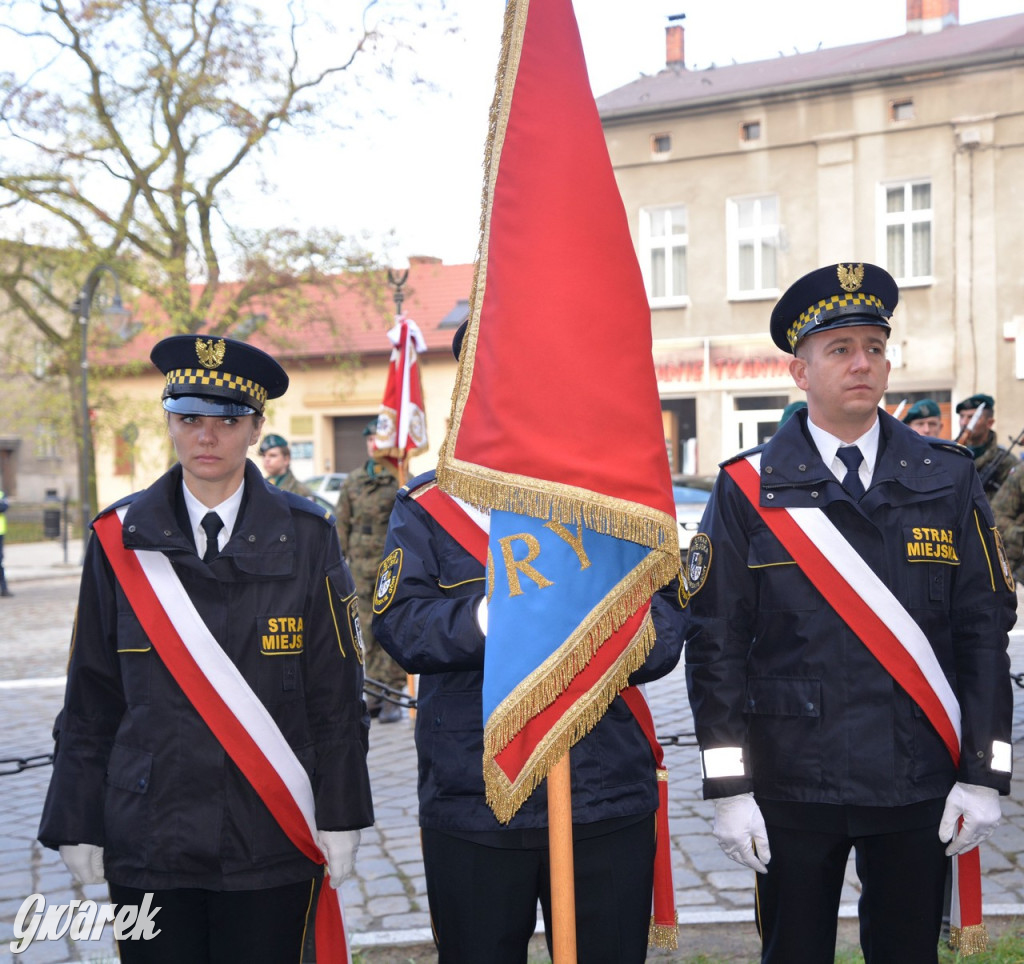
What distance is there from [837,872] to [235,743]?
164 cm

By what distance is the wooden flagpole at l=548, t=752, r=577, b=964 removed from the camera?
7.99 feet

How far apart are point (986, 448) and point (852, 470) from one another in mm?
7519

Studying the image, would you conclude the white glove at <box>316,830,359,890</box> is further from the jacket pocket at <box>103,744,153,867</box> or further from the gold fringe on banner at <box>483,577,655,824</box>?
the gold fringe on banner at <box>483,577,655,824</box>

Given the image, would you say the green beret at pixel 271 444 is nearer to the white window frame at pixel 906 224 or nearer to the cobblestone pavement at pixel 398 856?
the cobblestone pavement at pixel 398 856

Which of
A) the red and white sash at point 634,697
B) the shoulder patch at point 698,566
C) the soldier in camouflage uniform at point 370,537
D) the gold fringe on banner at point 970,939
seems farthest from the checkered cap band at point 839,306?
the soldier in camouflage uniform at point 370,537

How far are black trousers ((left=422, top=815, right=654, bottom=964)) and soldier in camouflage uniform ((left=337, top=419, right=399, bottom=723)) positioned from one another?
5.98 meters

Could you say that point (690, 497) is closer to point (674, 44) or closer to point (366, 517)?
point (366, 517)

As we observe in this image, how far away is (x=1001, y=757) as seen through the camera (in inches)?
118

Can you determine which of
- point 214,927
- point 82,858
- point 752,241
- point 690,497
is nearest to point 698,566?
point 214,927

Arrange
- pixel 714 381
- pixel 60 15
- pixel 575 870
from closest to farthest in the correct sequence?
pixel 575 870, pixel 60 15, pixel 714 381

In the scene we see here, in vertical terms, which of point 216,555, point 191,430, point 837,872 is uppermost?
point 191,430

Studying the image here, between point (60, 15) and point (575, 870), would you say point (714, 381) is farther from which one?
point (575, 870)

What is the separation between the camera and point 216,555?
3.04 m

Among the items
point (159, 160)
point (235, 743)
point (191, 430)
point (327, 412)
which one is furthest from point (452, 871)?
point (327, 412)
